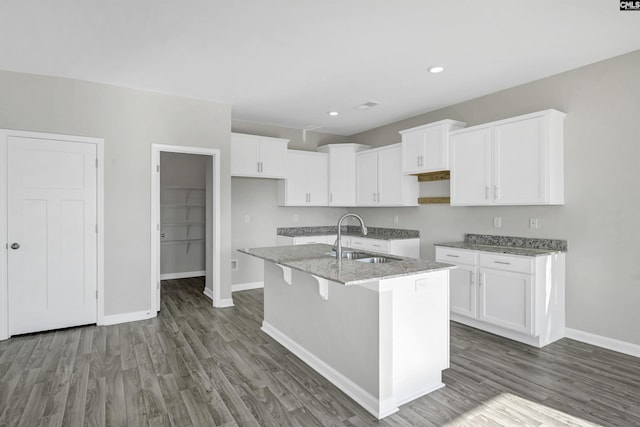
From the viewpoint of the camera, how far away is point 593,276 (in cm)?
333

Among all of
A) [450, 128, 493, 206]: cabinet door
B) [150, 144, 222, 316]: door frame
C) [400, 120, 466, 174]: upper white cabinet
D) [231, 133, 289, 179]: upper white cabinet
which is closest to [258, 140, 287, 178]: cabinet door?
[231, 133, 289, 179]: upper white cabinet

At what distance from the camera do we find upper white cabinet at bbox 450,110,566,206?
11.2 ft

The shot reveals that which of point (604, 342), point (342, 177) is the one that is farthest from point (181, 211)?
point (604, 342)

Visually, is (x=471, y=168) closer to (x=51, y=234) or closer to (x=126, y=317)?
(x=126, y=317)

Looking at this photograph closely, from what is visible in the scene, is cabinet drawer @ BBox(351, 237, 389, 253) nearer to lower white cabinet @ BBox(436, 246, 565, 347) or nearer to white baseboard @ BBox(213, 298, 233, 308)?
lower white cabinet @ BBox(436, 246, 565, 347)

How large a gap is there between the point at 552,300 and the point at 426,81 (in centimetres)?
255

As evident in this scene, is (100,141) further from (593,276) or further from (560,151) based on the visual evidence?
(593,276)

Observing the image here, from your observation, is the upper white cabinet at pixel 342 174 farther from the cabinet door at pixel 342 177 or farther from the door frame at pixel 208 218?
the door frame at pixel 208 218

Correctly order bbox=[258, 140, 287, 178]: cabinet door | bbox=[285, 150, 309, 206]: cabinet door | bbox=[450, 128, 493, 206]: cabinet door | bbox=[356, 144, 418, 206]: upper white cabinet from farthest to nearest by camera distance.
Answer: bbox=[285, 150, 309, 206]: cabinet door → bbox=[258, 140, 287, 178]: cabinet door → bbox=[356, 144, 418, 206]: upper white cabinet → bbox=[450, 128, 493, 206]: cabinet door

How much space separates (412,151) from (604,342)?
9.40ft

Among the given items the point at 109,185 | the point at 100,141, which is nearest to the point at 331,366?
the point at 109,185

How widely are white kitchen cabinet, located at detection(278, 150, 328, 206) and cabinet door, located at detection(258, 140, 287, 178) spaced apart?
0.15m

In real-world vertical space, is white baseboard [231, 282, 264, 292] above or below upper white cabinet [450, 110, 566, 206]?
below

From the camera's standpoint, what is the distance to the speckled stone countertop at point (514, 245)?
11.3 ft
